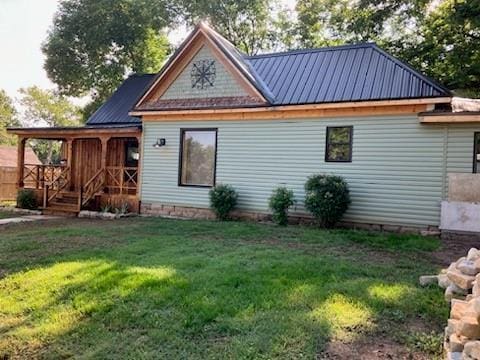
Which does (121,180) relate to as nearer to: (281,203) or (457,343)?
(281,203)

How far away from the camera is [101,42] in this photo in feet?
67.7

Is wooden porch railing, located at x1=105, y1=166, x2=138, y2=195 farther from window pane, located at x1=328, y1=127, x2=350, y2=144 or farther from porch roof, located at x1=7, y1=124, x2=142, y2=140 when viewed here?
window pane, located at x1=328, y1=127, x2=350, y2=144

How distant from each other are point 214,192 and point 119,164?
5.47 meters

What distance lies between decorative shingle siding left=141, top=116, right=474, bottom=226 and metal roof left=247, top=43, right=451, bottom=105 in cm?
59

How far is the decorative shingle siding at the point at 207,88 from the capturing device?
11.1 metres

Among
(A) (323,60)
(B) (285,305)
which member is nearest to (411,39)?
(A) (323,60)

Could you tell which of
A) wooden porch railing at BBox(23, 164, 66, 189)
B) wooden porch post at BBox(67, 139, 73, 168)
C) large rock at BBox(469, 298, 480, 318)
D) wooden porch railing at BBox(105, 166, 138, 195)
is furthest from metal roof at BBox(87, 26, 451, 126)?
wooden porch railing at BBox(23, 164, 66, 189)

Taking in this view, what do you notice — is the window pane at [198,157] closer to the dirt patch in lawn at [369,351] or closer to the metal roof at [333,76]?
the metal roof at [333,76]

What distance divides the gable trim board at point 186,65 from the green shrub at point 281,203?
251cm

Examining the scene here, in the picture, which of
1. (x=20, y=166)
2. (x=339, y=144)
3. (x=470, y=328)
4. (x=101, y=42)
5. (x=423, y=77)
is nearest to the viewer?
(x=470, y=328)

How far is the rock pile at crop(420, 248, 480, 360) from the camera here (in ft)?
8.10

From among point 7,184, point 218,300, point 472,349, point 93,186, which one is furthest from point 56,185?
point 472,349

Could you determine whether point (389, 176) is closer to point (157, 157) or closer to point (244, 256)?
point (244, 256)

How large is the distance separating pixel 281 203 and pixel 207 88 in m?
4.20
